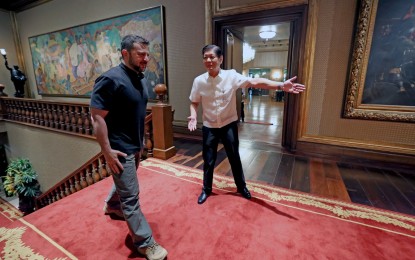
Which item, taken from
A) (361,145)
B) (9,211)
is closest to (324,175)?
(361,145)

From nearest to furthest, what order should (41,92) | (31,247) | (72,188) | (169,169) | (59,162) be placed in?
(31,247) → (169,169) → (72,188) → (59,162) → (41,92)

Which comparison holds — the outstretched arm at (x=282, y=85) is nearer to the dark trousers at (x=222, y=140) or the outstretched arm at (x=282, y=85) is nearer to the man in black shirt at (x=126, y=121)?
the dark trousers at (x=222, y=140)

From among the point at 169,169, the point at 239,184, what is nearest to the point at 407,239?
the point at 239,184

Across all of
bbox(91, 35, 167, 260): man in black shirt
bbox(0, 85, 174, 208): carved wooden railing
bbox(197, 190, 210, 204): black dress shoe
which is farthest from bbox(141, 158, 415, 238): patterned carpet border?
bbox(91, 35, 167, 260): man in black shirt

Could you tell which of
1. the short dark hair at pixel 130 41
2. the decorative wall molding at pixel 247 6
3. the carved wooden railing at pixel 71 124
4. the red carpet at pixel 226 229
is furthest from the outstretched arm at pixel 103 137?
the decorative wall molding at pixel 247 6

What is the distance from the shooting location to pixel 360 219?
6.14 feet

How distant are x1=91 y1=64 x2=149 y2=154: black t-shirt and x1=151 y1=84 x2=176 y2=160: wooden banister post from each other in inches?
68.5

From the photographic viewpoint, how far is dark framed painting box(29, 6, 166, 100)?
4.75m

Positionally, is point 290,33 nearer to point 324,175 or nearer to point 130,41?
point 324,175

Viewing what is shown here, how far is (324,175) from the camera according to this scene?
279 cm

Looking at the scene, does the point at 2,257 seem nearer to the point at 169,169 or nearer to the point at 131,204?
the point at 131,204

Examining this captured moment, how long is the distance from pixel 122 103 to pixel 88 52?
18.7 feet

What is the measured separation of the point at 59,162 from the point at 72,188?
7.25 ft

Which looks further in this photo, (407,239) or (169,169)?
(169,169)
